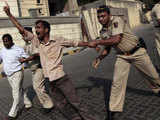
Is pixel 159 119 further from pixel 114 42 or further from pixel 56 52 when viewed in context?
pixel 56 52

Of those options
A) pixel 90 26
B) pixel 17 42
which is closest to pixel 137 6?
→ pixel 90 26

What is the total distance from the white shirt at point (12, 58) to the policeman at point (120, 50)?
5.35 feet

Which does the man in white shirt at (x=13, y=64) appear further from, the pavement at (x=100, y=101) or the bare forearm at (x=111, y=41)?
the bare forearm at (x=111, y=41)

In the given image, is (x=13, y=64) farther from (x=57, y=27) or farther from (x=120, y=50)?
(x=57, y=27)

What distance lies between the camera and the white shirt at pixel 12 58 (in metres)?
3.80

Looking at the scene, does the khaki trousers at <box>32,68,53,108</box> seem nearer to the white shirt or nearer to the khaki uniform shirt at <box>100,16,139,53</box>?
the white shirt

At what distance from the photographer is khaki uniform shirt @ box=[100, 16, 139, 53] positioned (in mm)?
3037

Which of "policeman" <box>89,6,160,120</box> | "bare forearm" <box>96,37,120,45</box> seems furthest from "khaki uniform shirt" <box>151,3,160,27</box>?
"bare forearm" <box>96,37,120,45</box>

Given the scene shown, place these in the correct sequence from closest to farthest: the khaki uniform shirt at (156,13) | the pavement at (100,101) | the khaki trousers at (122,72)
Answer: the khaki trousers at (122,72) < the pavement at (100,101) < the khaki uniform shirt at (156,13)

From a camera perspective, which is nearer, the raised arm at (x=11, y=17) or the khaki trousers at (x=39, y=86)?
the raised arm at (x=11, y=17)

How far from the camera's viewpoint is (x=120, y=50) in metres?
3.35

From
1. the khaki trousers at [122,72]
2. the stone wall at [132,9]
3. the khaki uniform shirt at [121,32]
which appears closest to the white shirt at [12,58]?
the khaki uniform shirt at [121,32]

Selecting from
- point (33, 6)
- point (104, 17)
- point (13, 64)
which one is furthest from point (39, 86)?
point (33, 6)

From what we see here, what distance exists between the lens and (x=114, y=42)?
9.85 ft
